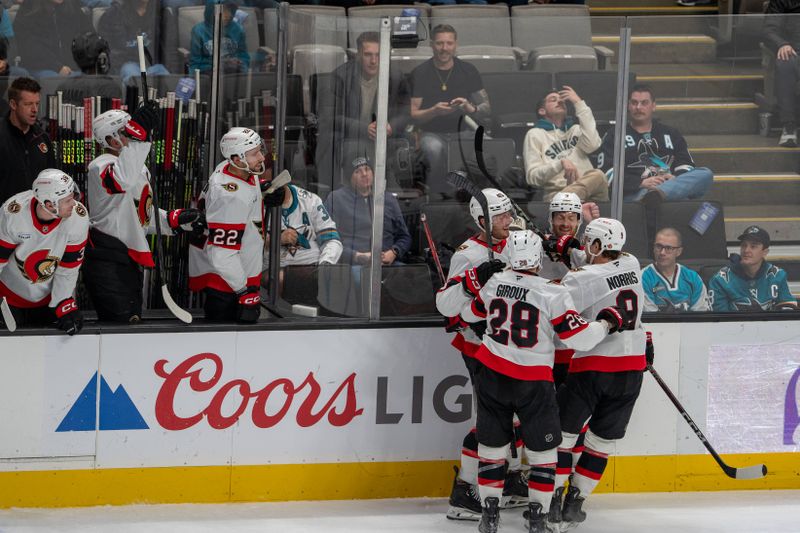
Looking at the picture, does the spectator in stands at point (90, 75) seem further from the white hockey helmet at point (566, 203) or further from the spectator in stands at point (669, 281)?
the spectator in stands at point (669, 281)

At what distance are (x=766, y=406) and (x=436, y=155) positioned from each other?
68.8 inches

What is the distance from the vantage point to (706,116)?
5719 millimetres

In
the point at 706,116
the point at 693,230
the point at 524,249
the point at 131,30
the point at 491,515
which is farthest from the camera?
the point at 131,30

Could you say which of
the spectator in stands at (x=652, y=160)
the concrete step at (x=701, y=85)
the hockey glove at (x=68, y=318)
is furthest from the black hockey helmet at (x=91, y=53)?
the concrete step at (x=701, y=85)

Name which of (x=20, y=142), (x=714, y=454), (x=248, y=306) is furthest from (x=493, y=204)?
(x=20, y=142)

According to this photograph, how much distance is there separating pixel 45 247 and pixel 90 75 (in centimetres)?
104

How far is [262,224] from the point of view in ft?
18.3

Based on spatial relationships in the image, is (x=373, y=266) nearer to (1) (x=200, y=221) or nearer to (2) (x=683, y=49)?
(1) (x=200, y=221)

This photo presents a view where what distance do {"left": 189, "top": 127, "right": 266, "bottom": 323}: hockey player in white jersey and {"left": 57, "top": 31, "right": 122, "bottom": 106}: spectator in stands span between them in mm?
728

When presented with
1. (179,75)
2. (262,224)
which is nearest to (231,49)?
(179,75)

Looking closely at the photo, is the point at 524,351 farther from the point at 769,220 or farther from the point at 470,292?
the point at 769,220

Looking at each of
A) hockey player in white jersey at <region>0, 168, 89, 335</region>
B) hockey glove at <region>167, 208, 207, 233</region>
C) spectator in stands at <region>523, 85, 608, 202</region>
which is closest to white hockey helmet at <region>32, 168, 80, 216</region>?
hockey player in white jersey at <region>0, 168, 89, 335</region>

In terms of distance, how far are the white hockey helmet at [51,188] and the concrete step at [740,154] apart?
2.44m

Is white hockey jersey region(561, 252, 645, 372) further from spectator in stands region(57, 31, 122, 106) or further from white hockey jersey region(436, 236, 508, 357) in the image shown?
spectator in stands region(57, 31, 122, 106)
